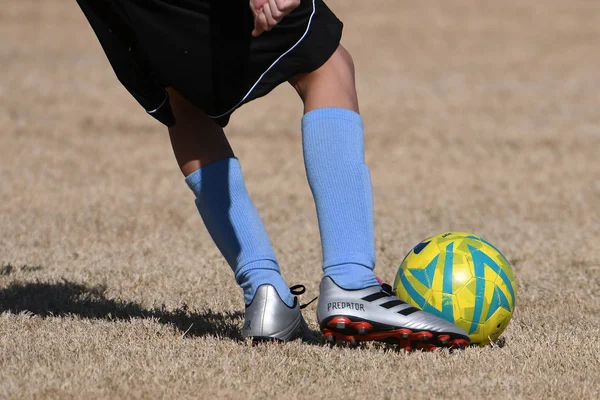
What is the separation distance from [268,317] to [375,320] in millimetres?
401

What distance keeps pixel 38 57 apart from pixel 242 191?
1450 cm

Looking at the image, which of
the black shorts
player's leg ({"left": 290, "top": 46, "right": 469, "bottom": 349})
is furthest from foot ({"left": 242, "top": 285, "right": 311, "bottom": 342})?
the black shorts

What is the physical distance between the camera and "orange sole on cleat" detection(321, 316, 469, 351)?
3.31 metres

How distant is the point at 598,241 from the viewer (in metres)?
6.66

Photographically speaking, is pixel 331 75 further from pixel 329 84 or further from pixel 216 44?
pixel 216 44

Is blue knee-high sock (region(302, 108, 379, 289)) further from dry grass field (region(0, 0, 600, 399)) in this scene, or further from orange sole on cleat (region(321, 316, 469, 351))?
dry grass field (region(0, 0, 600, 399))

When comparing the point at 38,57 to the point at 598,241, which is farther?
the point at 38,57

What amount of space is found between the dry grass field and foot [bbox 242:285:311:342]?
5 centimetres

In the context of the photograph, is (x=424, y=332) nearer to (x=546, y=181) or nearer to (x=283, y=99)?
(x=546, y=181)

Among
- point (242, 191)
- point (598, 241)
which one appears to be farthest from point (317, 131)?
point (598, 241)

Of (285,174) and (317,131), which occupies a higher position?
(317,131)

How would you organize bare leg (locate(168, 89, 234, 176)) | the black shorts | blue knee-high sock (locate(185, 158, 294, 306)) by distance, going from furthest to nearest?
bare leg (locate(168, 89, 234, 176))
blue knee-high sock (locate(185, 158, 294, 306))
the black shorts

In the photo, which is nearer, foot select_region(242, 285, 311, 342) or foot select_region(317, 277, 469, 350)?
foot select_region(317, 277, 469, 350)

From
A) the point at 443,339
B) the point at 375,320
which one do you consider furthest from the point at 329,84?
the point at 443,339
